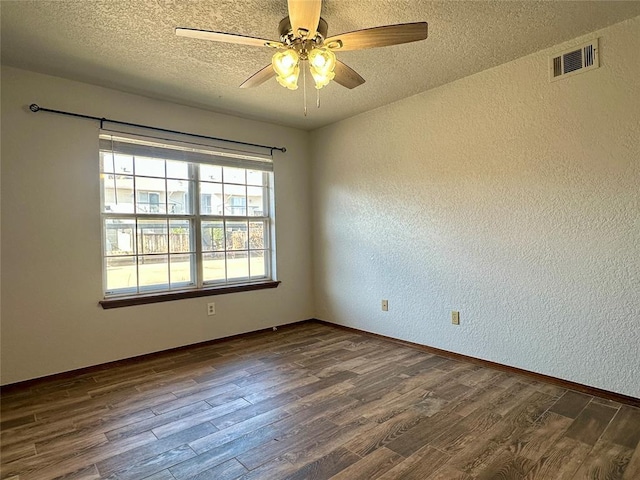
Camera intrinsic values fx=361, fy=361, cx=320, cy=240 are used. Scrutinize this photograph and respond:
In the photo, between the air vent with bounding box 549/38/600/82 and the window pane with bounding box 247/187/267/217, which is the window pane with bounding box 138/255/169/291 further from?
the air vent with bounding box 549/38/600/82

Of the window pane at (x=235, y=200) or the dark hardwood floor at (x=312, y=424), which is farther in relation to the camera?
the window pane at (x=235, y=200)

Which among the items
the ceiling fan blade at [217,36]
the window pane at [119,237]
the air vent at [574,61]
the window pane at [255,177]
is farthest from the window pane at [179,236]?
the air vent at [574,61]

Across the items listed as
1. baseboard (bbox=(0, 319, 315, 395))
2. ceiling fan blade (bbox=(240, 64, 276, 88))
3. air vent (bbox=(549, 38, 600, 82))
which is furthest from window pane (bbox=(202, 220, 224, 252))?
air vent (bbox=(549, 38, 600, 82))

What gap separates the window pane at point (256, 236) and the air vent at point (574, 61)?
10.3 ft

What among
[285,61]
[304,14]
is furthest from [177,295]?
[304,14]

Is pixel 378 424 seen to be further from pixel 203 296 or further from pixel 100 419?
pixel 203 296

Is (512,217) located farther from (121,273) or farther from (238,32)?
(121,273)

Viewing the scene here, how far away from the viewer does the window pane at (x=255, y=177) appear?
4246mm

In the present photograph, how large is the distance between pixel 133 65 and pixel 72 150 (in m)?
0.92

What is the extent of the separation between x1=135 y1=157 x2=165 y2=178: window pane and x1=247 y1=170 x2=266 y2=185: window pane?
99 cm

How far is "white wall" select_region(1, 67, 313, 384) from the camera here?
109 inches

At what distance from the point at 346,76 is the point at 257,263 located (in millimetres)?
2612

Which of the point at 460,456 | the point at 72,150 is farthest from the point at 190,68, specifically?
the point at 460,456

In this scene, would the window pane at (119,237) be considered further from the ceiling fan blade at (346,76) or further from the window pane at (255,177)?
the ceiling fan blade at (346,76)
